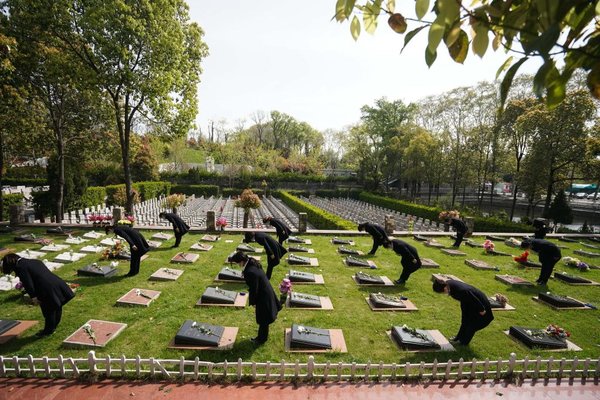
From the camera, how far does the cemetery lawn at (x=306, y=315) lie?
22.1ft

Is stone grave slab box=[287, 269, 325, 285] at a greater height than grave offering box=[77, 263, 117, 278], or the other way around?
grave offering box=[77, 263, 117, 278]

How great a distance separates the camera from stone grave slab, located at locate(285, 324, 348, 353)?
22.5 ft

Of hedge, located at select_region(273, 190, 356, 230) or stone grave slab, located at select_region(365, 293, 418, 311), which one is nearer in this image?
stone grave slab, located at select_region(365, 293, 418, 311)

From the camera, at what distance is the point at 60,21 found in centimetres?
1544

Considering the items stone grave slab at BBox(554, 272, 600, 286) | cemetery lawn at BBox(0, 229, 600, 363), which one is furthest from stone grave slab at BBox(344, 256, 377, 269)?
stone grave slab at BBox(554, 272, 600, 286)

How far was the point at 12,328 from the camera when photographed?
23.1ft

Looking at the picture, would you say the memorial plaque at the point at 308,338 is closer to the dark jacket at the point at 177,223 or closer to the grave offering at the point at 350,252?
the grave offering at the point at 350,252

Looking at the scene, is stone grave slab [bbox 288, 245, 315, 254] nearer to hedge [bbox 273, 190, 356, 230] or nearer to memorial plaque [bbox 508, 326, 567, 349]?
hedge [bbox 273, 190, 356, 230]

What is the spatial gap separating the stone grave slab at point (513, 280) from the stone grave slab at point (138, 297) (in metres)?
11.8

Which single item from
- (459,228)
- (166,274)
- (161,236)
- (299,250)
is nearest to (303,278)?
(299,250)

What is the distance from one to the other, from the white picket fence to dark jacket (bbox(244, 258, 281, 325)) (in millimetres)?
1016

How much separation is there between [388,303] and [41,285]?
328 inches

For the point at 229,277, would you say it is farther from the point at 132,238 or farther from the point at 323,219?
the point at 323,219

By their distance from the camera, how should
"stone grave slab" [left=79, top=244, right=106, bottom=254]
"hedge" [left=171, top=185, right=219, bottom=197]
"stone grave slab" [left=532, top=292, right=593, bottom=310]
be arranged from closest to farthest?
"stone grave slab" [left=532, top=292, right=593, bottom=310], "stone grave slab" [left=79, top=244, right=106, bottom=254], "hedge" [left=171, top=185, right=219, bottom=197]
